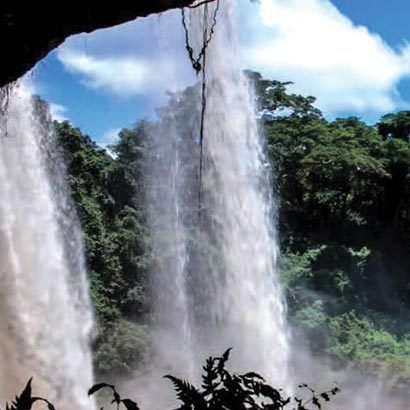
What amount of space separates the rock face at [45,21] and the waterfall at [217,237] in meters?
12.1

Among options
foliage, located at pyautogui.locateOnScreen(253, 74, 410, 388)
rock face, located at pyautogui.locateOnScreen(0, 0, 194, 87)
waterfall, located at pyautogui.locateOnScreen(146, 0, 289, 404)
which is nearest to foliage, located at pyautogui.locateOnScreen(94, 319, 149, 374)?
waterfall, located at pyautogui.locateOnScreen(146, 0, 289, 404)

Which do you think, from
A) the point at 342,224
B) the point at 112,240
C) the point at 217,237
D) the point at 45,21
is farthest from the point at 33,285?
the point at 342,224

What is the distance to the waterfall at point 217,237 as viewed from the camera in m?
15.3

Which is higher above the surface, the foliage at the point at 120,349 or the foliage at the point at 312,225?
the foliage at the point at 312,225

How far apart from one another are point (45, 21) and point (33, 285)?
8.97 m

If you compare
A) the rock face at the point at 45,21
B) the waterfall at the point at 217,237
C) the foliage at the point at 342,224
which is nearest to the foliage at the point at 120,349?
the waterfall at the point at 217,237

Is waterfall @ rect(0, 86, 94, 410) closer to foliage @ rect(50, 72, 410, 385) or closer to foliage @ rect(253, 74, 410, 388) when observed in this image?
foliage @ rect(50, 72, 410, 385)

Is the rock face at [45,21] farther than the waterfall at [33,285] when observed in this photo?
No

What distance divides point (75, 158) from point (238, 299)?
19.9ft

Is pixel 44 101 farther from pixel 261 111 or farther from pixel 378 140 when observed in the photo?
pixel 378 140

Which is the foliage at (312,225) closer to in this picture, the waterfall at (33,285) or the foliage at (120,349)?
the foliage at (120,349)

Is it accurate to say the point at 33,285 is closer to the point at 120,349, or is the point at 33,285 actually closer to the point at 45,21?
the point at 120,349

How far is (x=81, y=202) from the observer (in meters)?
16.3

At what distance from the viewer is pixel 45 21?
7.72ft
